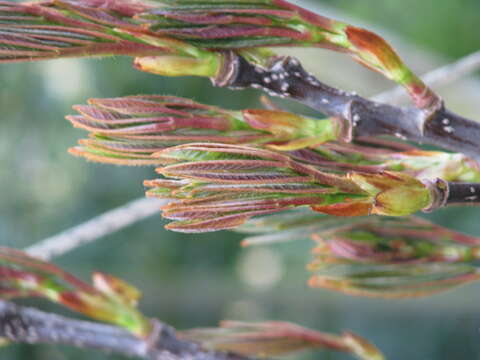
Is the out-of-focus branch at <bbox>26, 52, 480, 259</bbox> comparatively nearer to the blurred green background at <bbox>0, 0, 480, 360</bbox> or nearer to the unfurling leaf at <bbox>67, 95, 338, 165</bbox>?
the unfurling leaf at <bbox>67, 95, 338, 165</bbox>

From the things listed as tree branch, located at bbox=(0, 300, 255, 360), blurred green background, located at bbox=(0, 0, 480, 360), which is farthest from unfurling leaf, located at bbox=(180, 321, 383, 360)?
blurred green background, located at bbox=(0, 0, 480, 360)

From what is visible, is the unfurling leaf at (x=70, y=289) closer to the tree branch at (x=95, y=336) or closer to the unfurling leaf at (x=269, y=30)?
the tree branch at (x=95, y=336)

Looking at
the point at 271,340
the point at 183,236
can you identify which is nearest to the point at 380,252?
the point at 271,340

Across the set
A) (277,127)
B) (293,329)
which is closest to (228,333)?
(293,329)

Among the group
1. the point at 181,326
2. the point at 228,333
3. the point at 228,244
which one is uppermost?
the point at 228,333

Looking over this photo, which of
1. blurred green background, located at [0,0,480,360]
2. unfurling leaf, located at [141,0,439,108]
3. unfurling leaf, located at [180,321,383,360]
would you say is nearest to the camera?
unfurling leaf, located at [141,0,439,108]

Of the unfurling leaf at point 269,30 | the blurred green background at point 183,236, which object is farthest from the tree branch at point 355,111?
the blurred green background at point 183,236

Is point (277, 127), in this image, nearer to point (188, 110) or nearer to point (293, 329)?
point (188, 110)

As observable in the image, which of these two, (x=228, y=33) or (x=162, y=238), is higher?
(x=228, y=33)

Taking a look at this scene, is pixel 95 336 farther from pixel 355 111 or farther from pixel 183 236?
pixel 183 236
